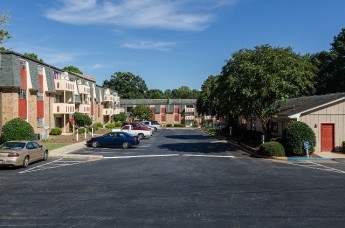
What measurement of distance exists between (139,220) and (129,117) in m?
91.0

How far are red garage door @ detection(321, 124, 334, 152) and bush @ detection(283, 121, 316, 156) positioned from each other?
2.47m

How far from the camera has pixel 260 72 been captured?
29.4 meters

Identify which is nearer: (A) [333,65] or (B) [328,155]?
(B) [328,155]

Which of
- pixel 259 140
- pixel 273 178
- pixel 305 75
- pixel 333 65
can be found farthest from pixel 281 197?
pixel 333 65

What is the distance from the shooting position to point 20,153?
21797mm

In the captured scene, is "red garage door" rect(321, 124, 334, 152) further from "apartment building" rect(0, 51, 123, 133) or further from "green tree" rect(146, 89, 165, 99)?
"green tree" rect(146, 89, 165, 99)

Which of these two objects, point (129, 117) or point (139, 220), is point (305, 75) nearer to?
point (139, 220)

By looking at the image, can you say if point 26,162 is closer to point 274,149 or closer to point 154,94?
point 274,149

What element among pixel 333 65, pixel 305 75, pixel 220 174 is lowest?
pixel 220 174

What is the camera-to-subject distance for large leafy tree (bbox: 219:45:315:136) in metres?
29.6

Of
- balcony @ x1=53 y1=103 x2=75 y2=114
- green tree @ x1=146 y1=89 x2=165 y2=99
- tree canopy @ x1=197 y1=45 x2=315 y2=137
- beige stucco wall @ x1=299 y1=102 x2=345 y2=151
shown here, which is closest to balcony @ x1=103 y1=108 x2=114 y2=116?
balcony @ x1=53 y1=103 x2=75 y2=114

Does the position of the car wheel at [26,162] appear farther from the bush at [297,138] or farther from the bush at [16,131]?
the bush at [297,138]

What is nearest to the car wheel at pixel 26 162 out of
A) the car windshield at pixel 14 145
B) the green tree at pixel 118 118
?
the car windshield at pixel 14 145

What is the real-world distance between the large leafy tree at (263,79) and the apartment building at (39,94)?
18815 millimetres
